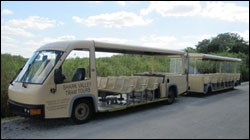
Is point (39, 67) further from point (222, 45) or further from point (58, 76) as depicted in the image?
point (222, 45)

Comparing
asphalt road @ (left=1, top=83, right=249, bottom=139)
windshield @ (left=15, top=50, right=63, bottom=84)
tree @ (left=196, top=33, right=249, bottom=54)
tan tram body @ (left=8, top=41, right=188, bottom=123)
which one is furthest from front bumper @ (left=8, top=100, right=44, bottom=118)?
tree @ (left=196, top=33, right=249, bottom=54)

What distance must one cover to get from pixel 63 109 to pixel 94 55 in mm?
1901

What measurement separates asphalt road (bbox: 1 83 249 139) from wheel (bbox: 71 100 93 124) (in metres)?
0.19

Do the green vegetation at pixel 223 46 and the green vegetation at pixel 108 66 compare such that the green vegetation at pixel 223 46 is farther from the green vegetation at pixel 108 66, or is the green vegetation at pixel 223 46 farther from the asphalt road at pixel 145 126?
the asphalt road at pixel 145 126

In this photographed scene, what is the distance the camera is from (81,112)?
855 centimetres

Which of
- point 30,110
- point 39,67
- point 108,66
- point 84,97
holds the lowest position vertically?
point 30,110

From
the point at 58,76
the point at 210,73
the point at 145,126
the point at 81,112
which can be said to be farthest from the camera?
the point at 210,73

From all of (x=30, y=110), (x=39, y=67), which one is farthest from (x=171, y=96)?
(x=30, y=110)

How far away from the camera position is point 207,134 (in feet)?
23.9

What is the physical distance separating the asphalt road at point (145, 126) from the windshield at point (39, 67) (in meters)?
1.27

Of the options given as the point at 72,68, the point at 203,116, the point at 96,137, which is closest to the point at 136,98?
the point at 203,116

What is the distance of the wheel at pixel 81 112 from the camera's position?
328 inches

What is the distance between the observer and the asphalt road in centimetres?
721

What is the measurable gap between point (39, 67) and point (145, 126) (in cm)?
333
